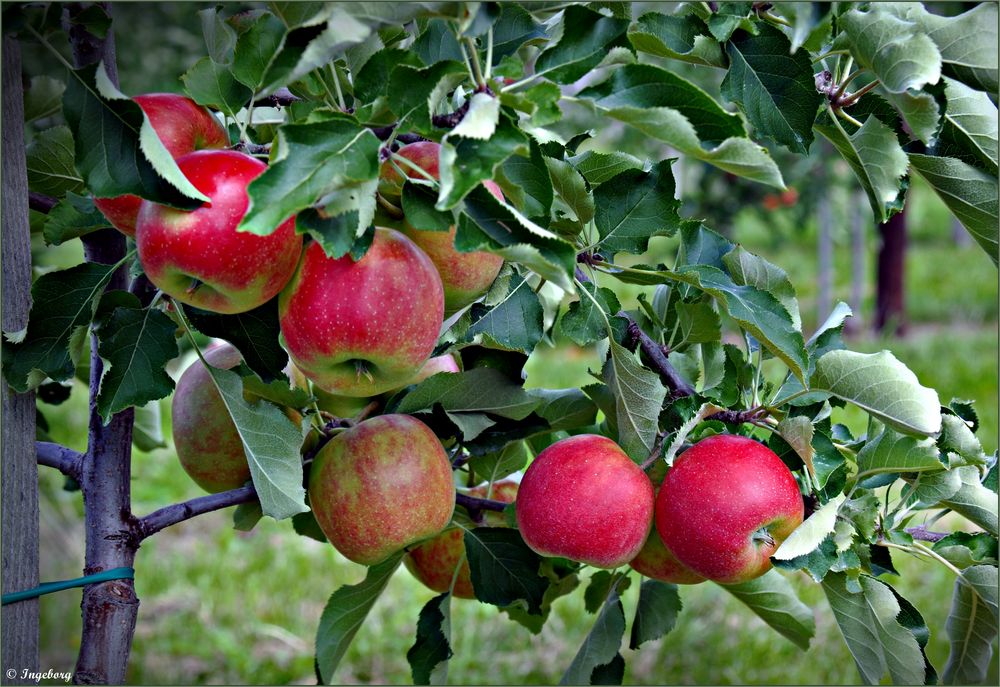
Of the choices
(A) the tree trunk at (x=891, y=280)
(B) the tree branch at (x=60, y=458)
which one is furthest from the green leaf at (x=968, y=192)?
(A) the tree trunk at (x=891, y=280)

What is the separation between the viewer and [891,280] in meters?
4.64

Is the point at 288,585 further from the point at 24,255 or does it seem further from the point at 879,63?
the point at 879,63

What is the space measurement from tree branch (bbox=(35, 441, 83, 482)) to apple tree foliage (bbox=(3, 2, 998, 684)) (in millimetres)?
115

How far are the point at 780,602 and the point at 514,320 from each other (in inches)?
19.1

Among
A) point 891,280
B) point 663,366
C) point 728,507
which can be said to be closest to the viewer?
point 728,507

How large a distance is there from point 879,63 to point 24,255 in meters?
0.79

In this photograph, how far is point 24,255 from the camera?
0.88m

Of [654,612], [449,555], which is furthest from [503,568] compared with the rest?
[654,612]

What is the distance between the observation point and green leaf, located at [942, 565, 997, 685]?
36.7 inches

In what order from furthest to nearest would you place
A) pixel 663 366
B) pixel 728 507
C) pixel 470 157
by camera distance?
pixel 663 366 → pixel 728 507 → pixel 470 157

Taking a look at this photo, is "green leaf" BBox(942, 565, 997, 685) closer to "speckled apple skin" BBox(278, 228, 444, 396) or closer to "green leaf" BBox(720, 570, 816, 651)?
"green leaf" BBox(720, 570, 816, 651)

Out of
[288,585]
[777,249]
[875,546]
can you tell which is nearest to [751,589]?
[875,546]

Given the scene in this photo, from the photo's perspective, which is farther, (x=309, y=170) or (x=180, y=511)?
(x=180, y=511)

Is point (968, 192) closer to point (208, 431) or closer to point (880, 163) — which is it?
point (880, 163)
